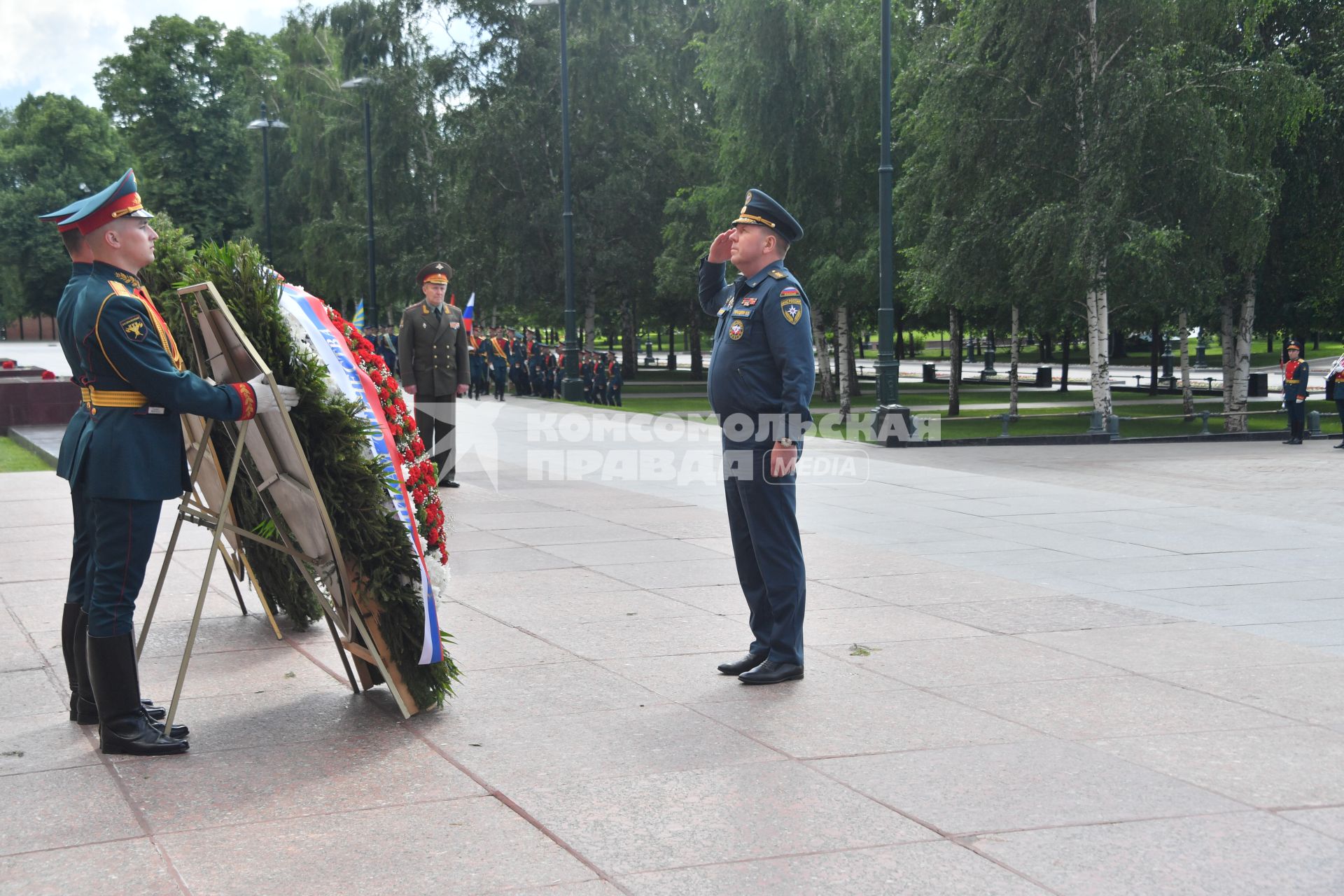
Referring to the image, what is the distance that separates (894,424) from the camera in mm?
19906

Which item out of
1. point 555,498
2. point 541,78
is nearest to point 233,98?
point 541,78

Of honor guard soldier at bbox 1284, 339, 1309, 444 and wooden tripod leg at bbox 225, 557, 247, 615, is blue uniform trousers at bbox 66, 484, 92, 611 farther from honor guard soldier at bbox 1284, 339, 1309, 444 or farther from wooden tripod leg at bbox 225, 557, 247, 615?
honor guard soldier at bbox 1284, 339, 1309, 444

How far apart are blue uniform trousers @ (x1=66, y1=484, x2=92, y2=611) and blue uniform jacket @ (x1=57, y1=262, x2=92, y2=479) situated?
3.8 inches

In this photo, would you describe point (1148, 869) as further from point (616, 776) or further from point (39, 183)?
point (39, 183)

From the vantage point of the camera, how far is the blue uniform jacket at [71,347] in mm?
4930

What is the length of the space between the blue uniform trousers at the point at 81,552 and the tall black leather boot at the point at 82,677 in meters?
0.08

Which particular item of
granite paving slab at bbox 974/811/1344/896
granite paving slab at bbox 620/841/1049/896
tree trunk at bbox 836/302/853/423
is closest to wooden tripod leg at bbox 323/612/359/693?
granite paving slab at bbox 620/841/1049/896

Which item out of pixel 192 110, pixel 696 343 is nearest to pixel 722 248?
pixel 696 343

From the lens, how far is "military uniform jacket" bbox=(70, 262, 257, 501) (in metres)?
4.80

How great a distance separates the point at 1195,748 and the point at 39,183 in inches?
3468

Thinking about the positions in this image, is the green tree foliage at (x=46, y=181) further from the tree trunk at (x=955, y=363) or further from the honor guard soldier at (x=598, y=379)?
the tree trunk at (x=955, y=363)

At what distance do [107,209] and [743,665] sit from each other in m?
3.17

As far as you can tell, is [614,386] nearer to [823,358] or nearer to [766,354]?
[823,358]

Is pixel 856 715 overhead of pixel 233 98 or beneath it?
beneath
